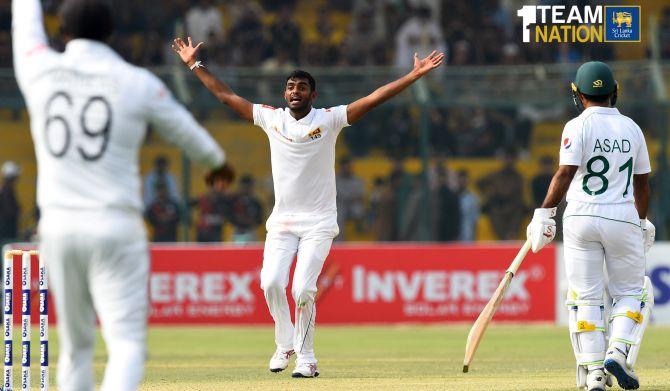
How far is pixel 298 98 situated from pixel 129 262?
4366 millimetres

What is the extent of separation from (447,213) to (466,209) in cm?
35

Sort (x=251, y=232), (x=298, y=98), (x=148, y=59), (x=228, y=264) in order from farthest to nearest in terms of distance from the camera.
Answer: (x=148, y=59), (x=251, y=232), (x=228, y=264), (x=298, y=98)

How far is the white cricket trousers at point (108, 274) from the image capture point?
600 centimetres

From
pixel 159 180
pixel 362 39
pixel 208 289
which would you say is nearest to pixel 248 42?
pixel 362 39

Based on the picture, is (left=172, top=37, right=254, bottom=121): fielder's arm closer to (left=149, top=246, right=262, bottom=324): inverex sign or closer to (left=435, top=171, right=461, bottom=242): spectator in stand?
(left=149, top=246, right=262, bottom=324): inverex sign

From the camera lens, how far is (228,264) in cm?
1858

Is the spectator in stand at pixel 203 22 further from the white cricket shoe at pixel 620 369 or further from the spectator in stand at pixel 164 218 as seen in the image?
the white cricket shoe at pixel 620 369

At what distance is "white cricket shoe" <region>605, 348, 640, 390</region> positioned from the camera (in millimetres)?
8398

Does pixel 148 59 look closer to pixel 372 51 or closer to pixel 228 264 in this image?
pixel 372 51

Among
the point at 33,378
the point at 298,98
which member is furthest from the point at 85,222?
the point at 33,378

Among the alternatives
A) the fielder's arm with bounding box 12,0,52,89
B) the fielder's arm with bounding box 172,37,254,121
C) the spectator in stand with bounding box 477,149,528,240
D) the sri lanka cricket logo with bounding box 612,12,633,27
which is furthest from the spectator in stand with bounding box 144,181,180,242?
the fielder's arm with bounding box 12,0,52,89

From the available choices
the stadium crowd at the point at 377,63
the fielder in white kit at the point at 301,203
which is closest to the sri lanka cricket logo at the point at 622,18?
the stadium crowd at the point at 377,63

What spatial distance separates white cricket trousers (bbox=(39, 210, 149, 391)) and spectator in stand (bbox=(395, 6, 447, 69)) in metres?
17.1

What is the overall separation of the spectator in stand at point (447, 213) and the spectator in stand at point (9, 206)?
5.88 m
